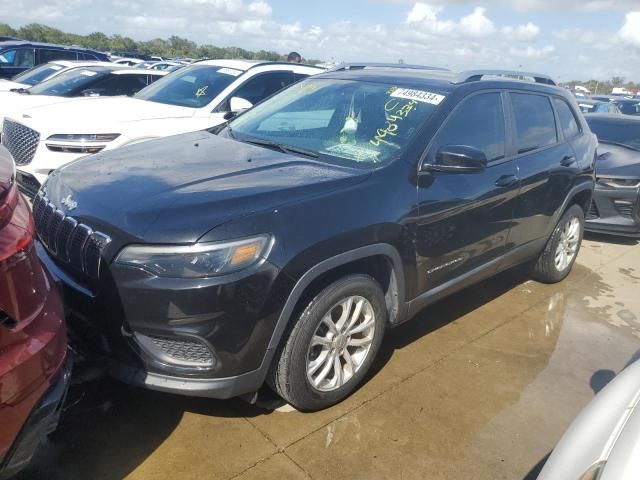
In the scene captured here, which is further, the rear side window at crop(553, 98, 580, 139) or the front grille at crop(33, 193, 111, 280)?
the rear side window at crop(553, 98, 580, 139)

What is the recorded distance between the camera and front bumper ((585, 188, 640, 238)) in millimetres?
6570

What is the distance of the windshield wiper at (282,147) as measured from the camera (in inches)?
131

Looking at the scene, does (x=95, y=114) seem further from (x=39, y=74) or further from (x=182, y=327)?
(x=39, y=74)

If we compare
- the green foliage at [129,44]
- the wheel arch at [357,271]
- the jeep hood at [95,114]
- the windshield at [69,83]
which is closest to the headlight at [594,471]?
the wheel arch at [357,271]

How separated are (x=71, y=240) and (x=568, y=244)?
4.35 meters

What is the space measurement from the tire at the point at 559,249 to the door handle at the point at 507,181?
116cm

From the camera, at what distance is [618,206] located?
21.8ft

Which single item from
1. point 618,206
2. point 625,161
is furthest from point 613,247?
point 625,161

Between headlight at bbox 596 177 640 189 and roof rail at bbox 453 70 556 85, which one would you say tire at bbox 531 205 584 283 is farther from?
headlight at bbox 596 177 640 189

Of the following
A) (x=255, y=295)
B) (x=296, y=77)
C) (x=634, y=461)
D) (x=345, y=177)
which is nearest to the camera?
(x=634, y=461)

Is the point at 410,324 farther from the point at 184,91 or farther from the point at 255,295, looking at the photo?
the point at 184,91

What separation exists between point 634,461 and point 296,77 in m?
6.73

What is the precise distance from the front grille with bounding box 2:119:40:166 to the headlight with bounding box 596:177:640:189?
6.43m

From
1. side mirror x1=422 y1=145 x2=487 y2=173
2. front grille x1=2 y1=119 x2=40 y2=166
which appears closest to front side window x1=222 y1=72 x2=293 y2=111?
front grille x1=2 y1=119 x2=40 y2=166
